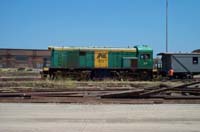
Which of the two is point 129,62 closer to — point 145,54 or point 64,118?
point 145,54

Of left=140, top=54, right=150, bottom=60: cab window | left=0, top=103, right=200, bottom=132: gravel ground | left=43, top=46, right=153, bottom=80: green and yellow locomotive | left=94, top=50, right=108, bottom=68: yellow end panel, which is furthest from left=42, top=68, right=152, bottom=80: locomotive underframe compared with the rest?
left=0, top=103, right=200, bottom=132: gravel ground

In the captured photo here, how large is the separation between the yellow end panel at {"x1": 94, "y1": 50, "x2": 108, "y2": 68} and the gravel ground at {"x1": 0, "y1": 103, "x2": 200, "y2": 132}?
69.0ft

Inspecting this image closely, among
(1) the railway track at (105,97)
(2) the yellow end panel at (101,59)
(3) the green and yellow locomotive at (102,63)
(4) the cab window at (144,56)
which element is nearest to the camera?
(1) the railway track at (105,97)

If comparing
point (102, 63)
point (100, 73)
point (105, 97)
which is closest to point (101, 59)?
point (102, 63)

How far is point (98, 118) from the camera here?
35.9ft

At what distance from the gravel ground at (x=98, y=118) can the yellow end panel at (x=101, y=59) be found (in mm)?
21021

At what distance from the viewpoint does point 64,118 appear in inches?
428

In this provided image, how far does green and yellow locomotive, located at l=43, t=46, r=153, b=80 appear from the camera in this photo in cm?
3422

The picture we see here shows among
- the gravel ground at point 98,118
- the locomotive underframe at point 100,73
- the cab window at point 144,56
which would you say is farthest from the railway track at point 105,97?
the cab window at point 144,56

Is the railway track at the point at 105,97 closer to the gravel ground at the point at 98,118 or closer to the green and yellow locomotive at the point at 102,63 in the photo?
the gravel ground at the point at 98,118

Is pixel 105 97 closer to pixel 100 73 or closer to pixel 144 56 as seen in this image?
pixel 100 73

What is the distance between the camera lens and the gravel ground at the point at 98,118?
9.41 metres

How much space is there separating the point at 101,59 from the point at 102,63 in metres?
0.39

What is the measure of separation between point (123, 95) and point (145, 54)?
2024 cm
